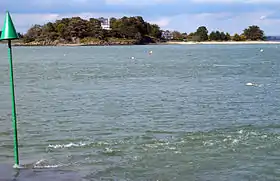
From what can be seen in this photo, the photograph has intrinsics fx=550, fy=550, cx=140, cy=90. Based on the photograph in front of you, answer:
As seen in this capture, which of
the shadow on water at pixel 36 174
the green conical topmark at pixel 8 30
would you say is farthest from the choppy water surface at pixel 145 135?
the green conical topmark at pixel 8 30

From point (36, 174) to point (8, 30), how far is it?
4.49 meters

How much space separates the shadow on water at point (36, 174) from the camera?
16.3 meters

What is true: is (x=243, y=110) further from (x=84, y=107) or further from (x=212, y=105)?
(x=84, y=107)

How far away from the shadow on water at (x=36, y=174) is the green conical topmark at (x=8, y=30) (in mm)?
4179

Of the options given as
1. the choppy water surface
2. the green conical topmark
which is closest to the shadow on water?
the choppy water surface

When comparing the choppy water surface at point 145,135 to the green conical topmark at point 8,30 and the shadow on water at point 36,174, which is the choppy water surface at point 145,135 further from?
the green conical topmark at point 8,30

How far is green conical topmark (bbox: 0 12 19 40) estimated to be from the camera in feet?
50.5

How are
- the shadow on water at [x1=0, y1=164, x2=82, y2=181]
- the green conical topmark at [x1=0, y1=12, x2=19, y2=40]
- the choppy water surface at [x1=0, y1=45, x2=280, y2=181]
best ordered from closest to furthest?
1. the green conical topmark at [x1=0, y1=12, x2=19, y2=40]
2. the shadow on water at [x1=0, y1=164, x2=82, y2=181]
3. the choppy water surface at [x1=0, y1=45, x2=280, y2=181]

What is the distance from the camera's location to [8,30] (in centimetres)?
1549

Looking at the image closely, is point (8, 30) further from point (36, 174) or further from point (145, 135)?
point (145, 135)

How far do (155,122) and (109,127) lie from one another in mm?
2539

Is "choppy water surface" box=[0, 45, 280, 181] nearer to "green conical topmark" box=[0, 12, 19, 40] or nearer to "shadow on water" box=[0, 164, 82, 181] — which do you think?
"shadow on water" box=[0, 164, 82, 181]

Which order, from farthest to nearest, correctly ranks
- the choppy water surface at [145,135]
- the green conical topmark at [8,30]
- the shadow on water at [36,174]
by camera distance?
the choppy water surface at [145,135] < the shadow on water at [36,174] < the green conical topmark at [8,30]

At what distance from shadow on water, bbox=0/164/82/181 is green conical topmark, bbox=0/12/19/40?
4.18m
